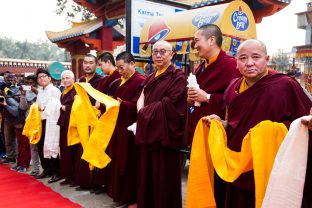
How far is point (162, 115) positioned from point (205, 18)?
2.51 meters

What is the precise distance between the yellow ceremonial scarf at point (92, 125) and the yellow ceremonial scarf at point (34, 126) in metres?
0.80

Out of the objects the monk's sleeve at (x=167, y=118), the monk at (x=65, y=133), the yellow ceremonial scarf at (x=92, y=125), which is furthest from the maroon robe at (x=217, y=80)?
the monk at (x=65, y=133)

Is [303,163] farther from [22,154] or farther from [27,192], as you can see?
[22,154]

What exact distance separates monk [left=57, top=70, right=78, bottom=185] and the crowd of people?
13 mm

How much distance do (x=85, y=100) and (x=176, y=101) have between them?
142 cm

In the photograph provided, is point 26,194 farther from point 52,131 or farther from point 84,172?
point 52,131

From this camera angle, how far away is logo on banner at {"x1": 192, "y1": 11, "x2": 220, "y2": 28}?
15.2 feet

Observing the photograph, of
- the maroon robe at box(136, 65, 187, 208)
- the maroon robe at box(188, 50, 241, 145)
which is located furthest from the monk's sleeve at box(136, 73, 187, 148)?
the maroon robe at box(188, 50, 241, 145)

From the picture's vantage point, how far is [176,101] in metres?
2.77

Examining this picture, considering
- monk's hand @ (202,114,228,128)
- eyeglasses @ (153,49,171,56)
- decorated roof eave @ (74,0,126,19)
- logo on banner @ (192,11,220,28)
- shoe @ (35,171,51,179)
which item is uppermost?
decorated roof eave @ (74,0,126,19)

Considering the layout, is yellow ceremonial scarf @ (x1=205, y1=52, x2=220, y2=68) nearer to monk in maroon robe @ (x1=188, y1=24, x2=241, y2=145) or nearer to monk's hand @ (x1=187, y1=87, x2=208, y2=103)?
monk in maroon robe @ (x1=188, y1=24, x2=241, y2=145)

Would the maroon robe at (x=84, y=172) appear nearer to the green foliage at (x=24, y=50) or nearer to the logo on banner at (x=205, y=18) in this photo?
the logo on banner at (x=205, y=18)

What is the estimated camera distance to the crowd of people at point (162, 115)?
75.9 inches

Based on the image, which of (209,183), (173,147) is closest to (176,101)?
(173,147)
